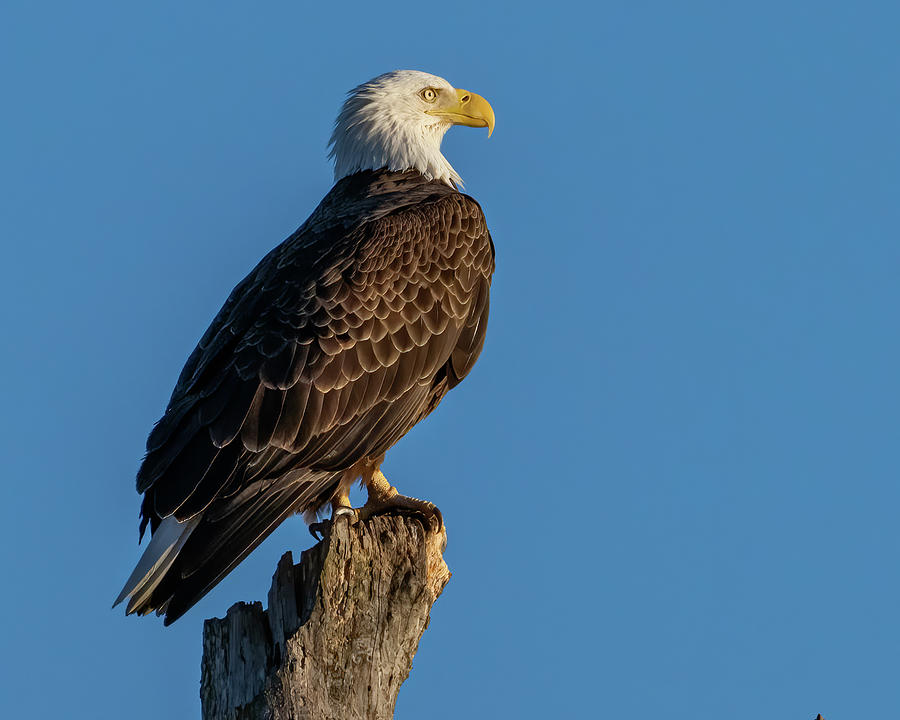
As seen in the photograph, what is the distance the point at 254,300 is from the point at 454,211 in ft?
4.43

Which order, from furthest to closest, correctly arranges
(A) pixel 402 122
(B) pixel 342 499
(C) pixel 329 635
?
(A) pixel 402 122
(B) pixel 342 499
(C) pixel 329 635

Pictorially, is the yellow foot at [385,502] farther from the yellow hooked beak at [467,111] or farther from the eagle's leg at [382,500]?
the yellow hooked beak at [467,111]

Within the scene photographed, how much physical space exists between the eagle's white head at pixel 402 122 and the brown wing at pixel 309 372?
817mm

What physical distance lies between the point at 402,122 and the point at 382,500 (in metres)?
2.65

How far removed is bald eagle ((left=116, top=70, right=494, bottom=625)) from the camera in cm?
565

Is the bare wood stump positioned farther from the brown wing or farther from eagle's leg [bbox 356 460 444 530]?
eagle's leg [bbox 356 460 444 530]

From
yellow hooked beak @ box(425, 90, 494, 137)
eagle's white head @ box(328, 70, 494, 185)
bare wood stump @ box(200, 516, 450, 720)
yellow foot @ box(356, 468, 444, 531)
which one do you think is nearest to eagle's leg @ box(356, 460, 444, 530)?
yellow foot @ box(356, 468, 444, 531)

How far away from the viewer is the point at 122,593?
5.29m

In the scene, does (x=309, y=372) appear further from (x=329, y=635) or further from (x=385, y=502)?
(x=329, y=635)

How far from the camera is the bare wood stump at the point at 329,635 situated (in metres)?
4.82

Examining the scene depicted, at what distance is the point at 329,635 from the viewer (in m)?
4.92

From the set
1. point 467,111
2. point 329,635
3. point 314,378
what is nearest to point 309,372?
point 314,378

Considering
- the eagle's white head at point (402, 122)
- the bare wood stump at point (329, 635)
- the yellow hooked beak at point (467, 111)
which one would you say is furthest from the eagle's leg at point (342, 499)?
the yellow hooked beak at point (467, 111)

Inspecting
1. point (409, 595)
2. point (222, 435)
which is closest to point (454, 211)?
point (222, 435)
